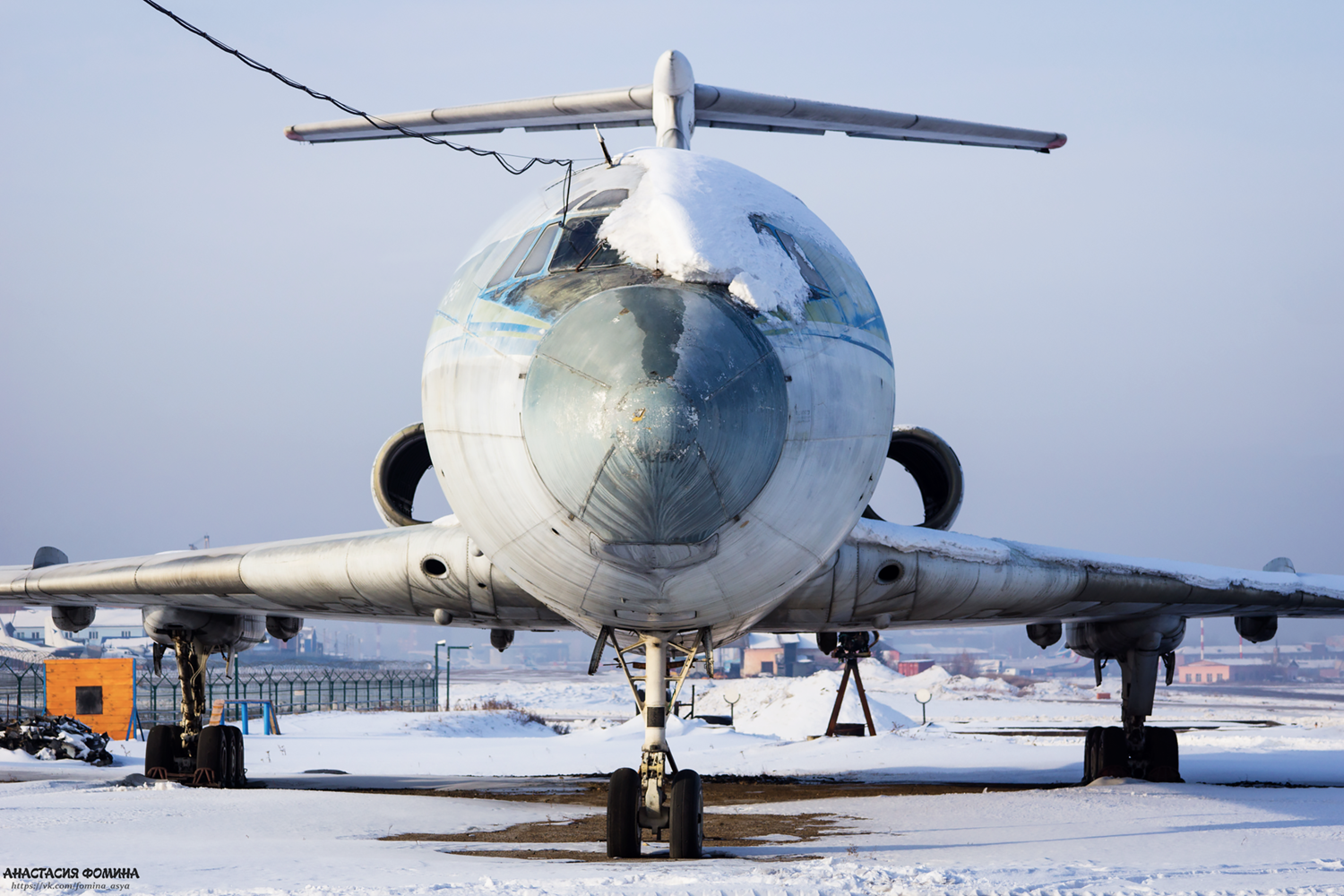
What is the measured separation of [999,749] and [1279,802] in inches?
415

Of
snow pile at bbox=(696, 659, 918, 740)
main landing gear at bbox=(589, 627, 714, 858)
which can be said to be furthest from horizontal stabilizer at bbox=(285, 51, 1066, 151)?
snow pile at bbox=(696, 659, 918, 740)

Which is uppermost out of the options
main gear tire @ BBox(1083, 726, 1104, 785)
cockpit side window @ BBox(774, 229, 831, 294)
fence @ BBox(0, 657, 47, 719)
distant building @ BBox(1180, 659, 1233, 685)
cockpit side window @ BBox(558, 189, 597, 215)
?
cockpit side window @ BBox(558, 189, 597, 215)

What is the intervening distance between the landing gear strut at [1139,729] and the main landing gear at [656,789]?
7983 mm

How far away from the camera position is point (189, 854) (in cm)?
776

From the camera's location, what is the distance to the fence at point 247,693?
126ft

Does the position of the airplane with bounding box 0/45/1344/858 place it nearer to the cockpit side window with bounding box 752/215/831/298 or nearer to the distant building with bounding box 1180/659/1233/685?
the cockpit side window with bounding box 752/215/831/298

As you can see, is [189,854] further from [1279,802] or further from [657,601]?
[1279,802]

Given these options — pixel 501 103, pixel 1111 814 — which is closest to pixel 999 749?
pixel 1111 814

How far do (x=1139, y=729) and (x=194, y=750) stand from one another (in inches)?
423

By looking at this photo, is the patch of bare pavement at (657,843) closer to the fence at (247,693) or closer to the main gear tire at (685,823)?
the main gear tire at (685,823)

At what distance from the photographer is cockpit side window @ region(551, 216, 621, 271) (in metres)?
7.13

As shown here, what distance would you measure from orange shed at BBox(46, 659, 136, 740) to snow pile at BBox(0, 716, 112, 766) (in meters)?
4.82

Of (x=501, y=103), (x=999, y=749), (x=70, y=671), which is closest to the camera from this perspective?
(x=501, y=103)

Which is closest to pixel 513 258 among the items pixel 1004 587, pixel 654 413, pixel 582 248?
pixel 582 248
